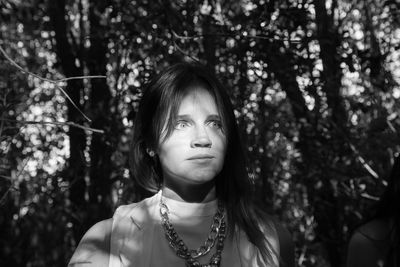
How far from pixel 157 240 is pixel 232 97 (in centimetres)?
184

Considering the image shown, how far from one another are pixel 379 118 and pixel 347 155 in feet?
1.10

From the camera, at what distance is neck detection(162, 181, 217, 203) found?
229 centimetres

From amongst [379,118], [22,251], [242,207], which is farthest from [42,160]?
[242,207]

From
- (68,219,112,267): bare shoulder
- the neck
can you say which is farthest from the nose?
(68,219,112,267): bare shoulder

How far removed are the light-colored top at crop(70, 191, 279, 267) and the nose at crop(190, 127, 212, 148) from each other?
23 centimetres

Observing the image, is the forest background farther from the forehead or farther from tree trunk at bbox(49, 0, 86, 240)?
the forehead

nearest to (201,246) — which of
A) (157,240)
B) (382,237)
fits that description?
(157,240)

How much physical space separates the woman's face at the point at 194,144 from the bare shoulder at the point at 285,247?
336mm

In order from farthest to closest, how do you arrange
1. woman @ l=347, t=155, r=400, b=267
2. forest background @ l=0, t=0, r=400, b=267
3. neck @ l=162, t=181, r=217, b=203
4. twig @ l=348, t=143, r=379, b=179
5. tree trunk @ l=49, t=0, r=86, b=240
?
tree trunk @ l=49, t=0, r=86, b=240, twig @ l=348, t=143, r=379, b=179, forest background @ l=0, t=0, r=400, b=267, woman @ l=347, t=155, r=400, b=267, neck @ l=162, t=181, r=217, b=203

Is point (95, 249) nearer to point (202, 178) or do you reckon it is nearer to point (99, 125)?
point (202, 178)

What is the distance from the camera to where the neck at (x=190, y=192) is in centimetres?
229

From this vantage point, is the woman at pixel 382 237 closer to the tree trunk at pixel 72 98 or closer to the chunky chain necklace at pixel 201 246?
the chunky chain necklace at pixel 201 246

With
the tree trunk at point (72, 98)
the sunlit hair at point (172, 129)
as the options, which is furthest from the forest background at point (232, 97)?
the sunlit hair at point (172, 129)

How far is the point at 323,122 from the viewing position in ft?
15.2
